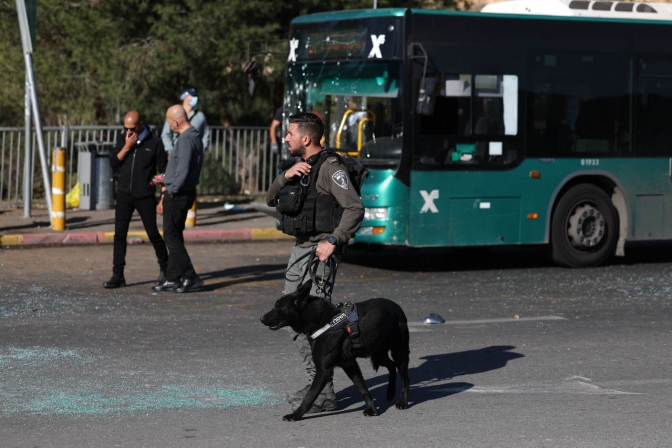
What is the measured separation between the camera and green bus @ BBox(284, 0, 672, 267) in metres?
12.5

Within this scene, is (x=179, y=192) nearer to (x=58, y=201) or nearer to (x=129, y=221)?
(x=129, y=221)

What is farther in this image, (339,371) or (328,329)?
(339,371)

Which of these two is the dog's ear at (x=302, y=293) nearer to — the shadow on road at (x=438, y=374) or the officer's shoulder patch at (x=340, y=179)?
the officer's shoulder patch at (x=340, y=179)

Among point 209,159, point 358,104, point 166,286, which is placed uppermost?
point 358,104

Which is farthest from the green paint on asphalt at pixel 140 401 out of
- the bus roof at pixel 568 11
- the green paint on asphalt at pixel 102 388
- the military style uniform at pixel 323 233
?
the bus roof at pixel 568 11

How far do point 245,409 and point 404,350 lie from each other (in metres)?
1.00

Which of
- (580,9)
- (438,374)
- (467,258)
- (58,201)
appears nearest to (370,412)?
(438,374)

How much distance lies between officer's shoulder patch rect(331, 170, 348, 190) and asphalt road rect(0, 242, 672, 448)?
52.9 inches

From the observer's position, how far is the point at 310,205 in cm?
627

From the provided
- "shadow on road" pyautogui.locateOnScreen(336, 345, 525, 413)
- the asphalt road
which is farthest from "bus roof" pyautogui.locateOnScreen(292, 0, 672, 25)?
"shadow on road" pyautogui.locateOnScreen(336, 345, 525, 413)

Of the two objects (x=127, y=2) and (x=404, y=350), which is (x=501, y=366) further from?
(x=127, y=2)

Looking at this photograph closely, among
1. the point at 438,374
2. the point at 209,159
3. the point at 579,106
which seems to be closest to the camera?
the point at 438,374

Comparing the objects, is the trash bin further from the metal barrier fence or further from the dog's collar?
the dog's collar

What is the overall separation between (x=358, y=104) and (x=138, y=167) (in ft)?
10.2
